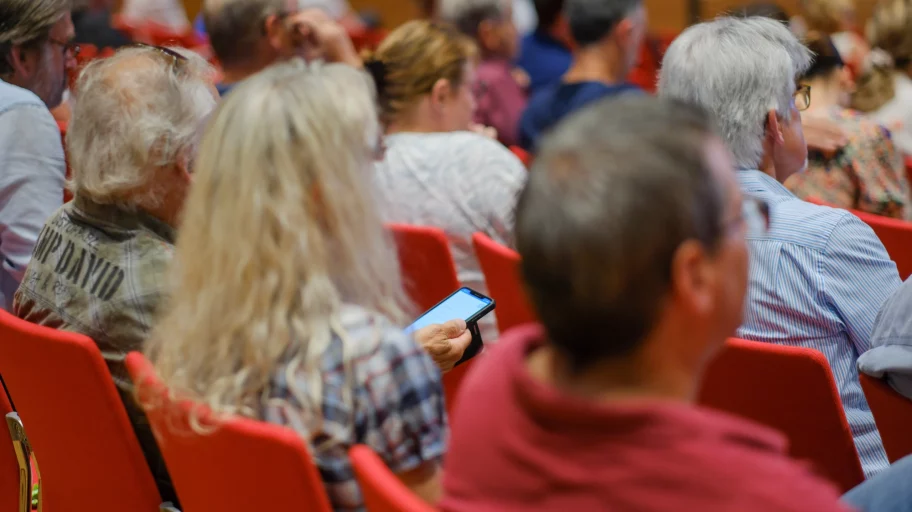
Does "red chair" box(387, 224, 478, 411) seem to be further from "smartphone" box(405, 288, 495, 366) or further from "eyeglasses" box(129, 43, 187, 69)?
"eyeglasses" box(129, 43, 187, 69)

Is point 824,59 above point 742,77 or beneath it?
beneath

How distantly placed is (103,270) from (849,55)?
15.6 ft

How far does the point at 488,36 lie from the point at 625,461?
4.46 metres

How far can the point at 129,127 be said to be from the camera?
1.91 meters

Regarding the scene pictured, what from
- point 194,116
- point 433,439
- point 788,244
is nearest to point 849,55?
point 788,244

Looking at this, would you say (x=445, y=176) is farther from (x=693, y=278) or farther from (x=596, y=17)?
(x=693, y=278)

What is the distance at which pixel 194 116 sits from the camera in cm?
199

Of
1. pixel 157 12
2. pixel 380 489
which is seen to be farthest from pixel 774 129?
pixel 157 12

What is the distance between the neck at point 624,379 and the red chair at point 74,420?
0.88 m

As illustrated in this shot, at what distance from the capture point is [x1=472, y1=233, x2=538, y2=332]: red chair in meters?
2.38

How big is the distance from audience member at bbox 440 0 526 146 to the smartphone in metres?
2.95

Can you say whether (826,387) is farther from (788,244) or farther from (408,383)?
(408,383)

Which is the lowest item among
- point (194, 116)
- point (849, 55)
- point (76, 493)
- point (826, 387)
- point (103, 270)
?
point (849, 55)

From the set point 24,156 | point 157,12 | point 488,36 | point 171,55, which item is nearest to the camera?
point 171,55
